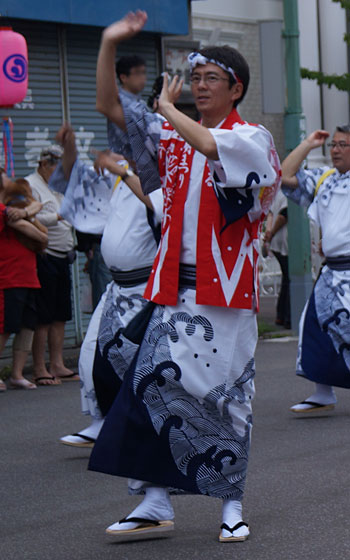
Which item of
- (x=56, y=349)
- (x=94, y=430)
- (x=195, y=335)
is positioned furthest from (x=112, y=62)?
(x=56, y=349)

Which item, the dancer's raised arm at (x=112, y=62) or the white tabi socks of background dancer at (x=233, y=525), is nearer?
the dancer's raised arm at (x=112, y=62)

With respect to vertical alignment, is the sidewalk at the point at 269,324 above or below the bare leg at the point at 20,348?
below

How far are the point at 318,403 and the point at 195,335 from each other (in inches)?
138

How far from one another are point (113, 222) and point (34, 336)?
3.73 metres

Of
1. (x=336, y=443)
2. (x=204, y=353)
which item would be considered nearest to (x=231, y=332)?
(x=204, y=353)

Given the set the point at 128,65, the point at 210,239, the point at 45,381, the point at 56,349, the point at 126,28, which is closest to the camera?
the point at 126,28

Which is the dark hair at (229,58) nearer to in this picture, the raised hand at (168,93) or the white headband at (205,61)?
the white headband at (205,61)

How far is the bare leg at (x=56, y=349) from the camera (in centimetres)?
1031

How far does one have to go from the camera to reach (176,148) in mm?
4980

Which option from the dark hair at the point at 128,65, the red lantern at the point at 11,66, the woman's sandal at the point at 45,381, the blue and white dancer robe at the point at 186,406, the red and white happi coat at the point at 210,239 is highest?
the red lantern at the point at 11,66

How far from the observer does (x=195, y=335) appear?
195 inches

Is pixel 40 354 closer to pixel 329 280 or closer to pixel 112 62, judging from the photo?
pixel 329 280

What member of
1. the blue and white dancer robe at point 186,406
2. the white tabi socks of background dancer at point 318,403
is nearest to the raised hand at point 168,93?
the blue and white dancer robe at point 186,406

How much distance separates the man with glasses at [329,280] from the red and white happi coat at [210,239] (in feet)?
9.97
